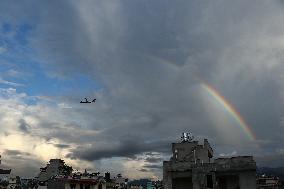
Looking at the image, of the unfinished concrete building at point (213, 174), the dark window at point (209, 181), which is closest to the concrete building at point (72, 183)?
the unfinished concrete building at point (213, 174)

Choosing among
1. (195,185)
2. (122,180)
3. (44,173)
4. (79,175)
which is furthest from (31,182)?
(195,185)

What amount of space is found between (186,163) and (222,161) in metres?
7.46

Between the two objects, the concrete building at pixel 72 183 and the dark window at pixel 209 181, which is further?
the concrete building at pixel 72 183

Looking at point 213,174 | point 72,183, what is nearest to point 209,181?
point 213,174

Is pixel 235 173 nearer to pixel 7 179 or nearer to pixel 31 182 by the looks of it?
pixel 31 182

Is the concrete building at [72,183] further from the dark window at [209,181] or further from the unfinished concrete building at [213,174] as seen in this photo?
the dark window at [209,181]

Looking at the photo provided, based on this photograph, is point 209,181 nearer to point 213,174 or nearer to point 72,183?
point 213,174

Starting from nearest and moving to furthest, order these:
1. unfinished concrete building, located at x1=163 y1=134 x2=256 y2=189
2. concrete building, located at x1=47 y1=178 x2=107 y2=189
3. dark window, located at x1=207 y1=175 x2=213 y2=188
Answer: unfinished concrete building, located at x1=163 y1=134 x2=256 y2=189 → dark window, located at x1=207 y1=175 x2=213 y2=188 → concrete building, located at x1=47 y1=178 x2=107 y2=189

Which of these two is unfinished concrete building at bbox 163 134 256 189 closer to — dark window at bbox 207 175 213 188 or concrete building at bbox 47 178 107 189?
dark window at bbox 207 175 213 188

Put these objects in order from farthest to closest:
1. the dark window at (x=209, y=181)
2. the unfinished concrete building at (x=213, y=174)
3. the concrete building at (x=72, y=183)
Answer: the concrete building at (x=72, y=183)
the dark window at (x=209, y=181)
the unfinished concrete building at (x=213, y=174)

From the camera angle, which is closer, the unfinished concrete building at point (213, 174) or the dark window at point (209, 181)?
the unfinished concrete building at point (213, 174)

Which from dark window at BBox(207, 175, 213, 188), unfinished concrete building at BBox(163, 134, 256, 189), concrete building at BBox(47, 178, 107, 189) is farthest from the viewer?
concrete building at BBox(47, 178, 107, 189)

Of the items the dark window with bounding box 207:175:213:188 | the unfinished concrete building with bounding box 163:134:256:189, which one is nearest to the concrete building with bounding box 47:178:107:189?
the unfinished concrete building with bounding box 163:134:256:189

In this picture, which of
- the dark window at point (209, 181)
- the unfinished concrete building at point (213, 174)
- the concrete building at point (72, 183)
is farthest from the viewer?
the concrete building at point (72, 183)
